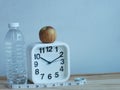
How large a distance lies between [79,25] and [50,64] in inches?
14.2

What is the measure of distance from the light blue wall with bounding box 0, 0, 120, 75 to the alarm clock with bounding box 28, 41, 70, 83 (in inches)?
10.0

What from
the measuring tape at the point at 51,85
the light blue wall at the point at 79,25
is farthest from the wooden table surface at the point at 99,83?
the light blue wall at the point at 79,25

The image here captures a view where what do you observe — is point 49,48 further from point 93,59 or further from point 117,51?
point 117,51

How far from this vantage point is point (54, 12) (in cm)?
144

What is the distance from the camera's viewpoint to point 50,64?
121 cm

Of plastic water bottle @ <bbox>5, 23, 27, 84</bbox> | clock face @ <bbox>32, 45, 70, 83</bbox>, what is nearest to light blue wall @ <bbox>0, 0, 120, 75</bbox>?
plastic water bottle @ <bbox>5, 23, 27, 84</bbox>

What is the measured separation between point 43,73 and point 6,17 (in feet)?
1.33

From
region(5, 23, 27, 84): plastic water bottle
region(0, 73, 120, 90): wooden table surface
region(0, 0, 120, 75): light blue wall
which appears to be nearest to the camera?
region(0, 73, 120, 90): wooden table surface

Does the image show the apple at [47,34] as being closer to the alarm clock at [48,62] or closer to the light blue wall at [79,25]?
the alarm clock at [48,62]

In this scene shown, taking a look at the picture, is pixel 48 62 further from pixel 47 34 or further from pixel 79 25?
pixel 79 25

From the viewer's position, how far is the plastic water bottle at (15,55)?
125 centimetres

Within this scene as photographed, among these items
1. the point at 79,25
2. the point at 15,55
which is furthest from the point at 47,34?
the point at 79,25

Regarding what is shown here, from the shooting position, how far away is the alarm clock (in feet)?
3.87

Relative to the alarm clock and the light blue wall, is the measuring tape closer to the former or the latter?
the alarm clock
